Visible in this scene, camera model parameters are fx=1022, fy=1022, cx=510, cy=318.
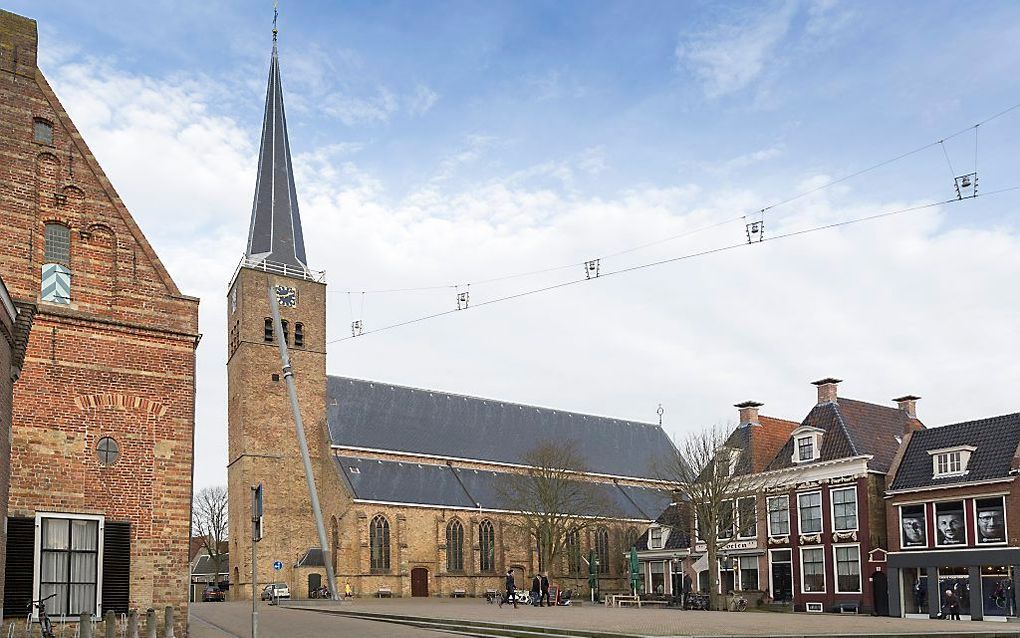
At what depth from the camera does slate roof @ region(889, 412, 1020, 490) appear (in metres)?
36.6

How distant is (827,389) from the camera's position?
44688 mm

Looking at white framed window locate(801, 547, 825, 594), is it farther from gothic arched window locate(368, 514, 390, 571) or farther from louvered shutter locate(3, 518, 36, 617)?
louvered shutter locate(3, 518, 36, 617)

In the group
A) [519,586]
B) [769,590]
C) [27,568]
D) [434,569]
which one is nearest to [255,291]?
[434,569]

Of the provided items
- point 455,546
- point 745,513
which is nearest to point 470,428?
point 455,546

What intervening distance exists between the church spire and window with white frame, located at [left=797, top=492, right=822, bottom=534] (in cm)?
3430

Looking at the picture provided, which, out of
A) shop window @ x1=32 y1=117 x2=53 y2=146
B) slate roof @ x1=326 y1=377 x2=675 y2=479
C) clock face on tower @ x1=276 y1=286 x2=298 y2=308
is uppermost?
clock face on tower @ x1=276 y1=286 x2=298 y2=308

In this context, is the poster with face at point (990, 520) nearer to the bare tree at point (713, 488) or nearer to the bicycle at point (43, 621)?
the bare tree at point (713, 488)

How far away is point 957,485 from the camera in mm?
37344

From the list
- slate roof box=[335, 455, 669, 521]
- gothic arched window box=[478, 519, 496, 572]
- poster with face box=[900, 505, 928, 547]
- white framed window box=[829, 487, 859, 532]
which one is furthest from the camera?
gothic arched window box=[478, 519, 496, 572]

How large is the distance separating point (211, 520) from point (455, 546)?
45.2 m

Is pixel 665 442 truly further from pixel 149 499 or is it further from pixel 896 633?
pixel 149 499

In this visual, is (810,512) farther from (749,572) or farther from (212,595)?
(212,595)

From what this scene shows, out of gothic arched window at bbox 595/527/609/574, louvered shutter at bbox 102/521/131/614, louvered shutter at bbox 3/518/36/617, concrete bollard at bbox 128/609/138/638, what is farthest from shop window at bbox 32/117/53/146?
gothic arched window at bbox 595/527/609/574

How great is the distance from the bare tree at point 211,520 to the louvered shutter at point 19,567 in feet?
240
